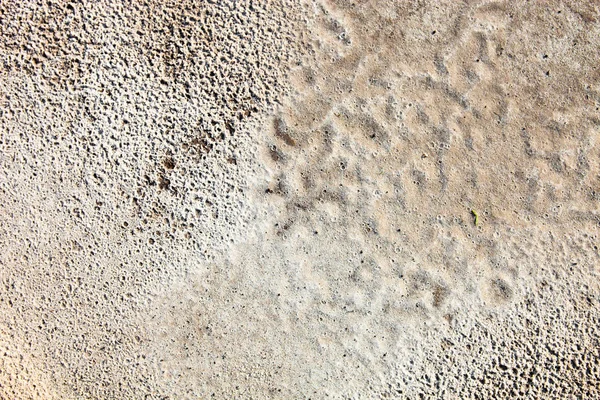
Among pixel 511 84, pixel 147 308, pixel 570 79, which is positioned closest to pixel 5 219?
pixel 147 308

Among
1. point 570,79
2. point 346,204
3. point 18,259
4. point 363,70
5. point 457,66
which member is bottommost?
point 18,259

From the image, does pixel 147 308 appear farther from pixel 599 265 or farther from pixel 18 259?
pixel 599 265

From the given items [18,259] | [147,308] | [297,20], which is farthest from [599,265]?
[18,259]

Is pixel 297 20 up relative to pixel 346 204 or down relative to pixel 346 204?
up

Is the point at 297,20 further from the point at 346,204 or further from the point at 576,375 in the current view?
the point at 576,375

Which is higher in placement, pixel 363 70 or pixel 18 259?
pixel 363 70

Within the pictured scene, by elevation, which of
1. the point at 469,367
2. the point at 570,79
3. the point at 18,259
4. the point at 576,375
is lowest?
the point at 18,259
